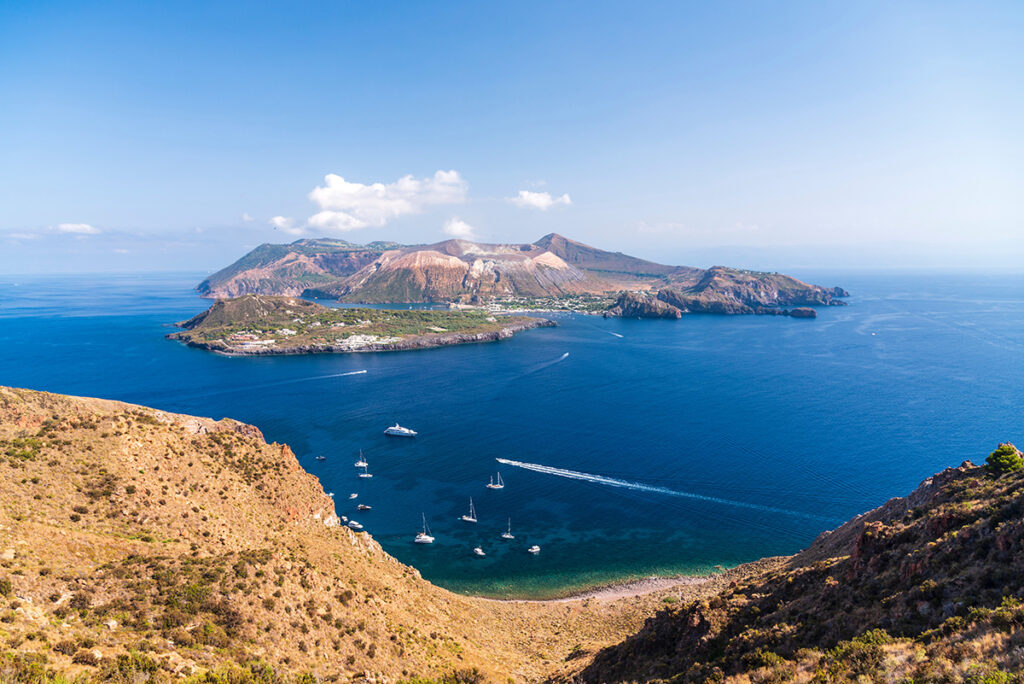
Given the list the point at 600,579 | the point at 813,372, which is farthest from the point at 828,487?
the point at 813,372

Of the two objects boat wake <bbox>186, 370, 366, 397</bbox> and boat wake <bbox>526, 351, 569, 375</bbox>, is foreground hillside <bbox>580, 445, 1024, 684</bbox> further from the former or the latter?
boat wake <bbox>186, 370, 366, 397</bbox>

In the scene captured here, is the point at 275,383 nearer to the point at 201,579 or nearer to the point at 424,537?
the point at 424,537

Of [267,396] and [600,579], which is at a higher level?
[267,396]

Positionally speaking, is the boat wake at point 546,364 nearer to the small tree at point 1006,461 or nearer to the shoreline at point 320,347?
the shoreline at point 320,347

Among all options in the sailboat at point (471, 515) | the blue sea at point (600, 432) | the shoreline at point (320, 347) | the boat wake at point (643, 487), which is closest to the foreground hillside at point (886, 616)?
the blue sea at point (600, 432)

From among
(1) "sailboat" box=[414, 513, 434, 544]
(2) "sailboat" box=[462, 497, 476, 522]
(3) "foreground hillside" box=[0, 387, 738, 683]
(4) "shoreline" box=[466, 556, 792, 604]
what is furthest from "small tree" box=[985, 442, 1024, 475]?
(1) "sailboat" box=[414, 513, 434, 544]

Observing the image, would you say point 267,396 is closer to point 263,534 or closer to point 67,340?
point 263,534
